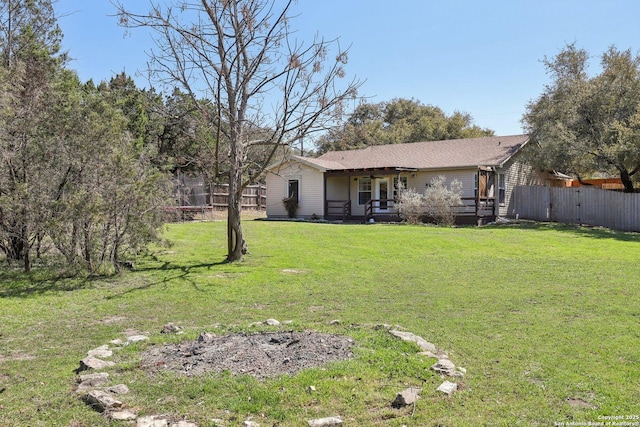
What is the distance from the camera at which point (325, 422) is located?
343cm

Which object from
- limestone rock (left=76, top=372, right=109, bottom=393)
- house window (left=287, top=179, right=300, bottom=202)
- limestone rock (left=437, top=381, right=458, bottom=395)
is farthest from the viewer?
house window (left=287, top=179, right=300, bottom=202)

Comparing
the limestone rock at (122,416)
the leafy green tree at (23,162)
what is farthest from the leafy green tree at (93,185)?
the limestone rock at (122,416)

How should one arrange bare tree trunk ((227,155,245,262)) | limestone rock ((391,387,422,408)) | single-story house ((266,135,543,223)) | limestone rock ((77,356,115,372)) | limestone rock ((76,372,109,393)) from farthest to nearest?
single-story house ((266,135,543,223)), bare tree trunk ((227,155,245,262)), limestone rock ((77,356,115,372)), limestone rock ((76,372,109,393)), limestone rock ((391,387,422,408))

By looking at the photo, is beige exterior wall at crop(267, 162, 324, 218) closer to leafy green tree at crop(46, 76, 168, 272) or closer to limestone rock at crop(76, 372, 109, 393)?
leafy green tree at crop(46, 76, 168, 272)

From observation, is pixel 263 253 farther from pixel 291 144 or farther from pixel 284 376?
pixel 284 376

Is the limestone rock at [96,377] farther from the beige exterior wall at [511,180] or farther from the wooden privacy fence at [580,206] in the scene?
the beige exterior wall at [511,180]

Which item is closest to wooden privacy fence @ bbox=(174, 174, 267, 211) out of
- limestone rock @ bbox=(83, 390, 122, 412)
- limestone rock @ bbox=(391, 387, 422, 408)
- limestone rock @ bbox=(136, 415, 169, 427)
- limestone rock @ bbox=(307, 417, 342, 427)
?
limestone rock @ bbox=(83, 390, 122, 412)

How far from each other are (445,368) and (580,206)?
68.2ft

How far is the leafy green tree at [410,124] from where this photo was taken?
3975 cm

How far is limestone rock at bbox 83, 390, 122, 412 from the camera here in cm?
372

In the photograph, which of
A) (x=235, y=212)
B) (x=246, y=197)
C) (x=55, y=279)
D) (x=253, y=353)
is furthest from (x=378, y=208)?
(x=253, y=353)

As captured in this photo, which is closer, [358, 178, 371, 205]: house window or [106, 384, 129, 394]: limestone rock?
[106, 384, 129, 394]: limestone rock

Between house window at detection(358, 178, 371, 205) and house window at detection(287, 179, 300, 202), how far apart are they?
137 inches

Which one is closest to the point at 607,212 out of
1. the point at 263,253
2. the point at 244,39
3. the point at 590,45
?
the point at 590,45
